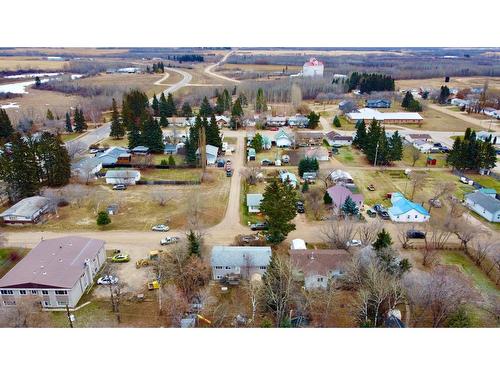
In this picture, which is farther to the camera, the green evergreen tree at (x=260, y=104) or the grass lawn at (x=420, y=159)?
the green evergreen tree at (x=260, y=104)

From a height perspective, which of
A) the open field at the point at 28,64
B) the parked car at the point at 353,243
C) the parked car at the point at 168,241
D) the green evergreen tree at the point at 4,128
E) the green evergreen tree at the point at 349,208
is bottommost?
the parked car at the point at 168,241

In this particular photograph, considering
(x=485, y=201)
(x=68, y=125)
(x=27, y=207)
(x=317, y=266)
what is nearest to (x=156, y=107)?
(x=68, y=125)

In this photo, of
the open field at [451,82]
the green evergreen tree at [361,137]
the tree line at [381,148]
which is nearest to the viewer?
the tree line at [381,148]

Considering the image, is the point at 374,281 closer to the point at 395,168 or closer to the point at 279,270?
the point at 279,270

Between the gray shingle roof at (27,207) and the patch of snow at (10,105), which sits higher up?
the patch of snow at (10,105)

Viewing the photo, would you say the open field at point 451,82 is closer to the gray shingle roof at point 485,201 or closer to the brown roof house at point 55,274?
the gray shingle roof at point 485,201

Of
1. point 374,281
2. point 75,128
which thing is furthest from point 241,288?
point 75,128

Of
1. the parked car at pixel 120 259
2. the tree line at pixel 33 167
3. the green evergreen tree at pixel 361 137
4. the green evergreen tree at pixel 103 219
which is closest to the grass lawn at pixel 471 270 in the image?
the parked car at pixel 120 259

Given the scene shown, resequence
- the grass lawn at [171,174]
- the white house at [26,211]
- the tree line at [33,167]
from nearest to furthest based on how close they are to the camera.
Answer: the white house at [26,211], the tree line at [33,167], the grass lawn at [171,174]
